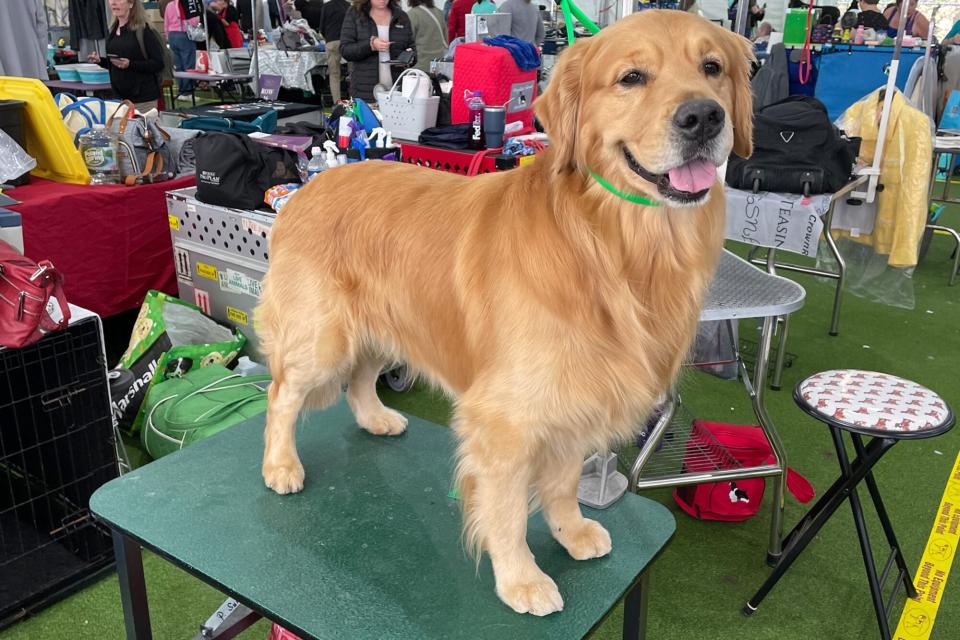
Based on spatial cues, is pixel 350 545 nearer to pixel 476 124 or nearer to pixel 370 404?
pixel 370 404

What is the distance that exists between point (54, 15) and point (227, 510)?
44.4 feet

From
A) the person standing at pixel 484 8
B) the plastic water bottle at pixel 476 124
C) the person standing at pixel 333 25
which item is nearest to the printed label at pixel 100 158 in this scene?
the plastic water bottle at pixel 476 124

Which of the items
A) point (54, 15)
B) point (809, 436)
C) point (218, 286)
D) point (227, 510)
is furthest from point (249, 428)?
point (54, 15)

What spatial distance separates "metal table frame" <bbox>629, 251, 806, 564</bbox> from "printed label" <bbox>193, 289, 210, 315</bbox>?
2276mm

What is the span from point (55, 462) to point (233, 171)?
148 centimetres

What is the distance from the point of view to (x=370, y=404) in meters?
2.20

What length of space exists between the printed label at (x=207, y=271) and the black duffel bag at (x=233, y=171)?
1.00ft

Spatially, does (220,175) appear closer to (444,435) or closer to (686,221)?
(444,435)

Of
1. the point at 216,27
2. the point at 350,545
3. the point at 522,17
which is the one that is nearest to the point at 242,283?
the point at 350,545

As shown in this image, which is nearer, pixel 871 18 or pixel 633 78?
pixel 633 78

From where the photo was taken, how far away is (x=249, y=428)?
7.27 feet

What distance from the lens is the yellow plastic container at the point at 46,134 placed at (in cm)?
359

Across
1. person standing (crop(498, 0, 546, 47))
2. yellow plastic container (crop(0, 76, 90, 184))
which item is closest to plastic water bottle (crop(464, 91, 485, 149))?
yellow plastic container (crop(0, 76, 90, 184))

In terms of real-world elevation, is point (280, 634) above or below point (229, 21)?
below
